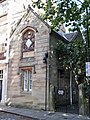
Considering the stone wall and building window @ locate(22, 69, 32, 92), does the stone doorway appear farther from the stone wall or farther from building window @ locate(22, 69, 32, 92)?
building window @ locate(22, 69, 32, 92)

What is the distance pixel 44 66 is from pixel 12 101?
449 centimetres

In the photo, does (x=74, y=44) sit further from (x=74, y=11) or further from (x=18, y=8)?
(x=18, y=8)

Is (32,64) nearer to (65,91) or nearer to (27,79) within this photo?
(27,79)

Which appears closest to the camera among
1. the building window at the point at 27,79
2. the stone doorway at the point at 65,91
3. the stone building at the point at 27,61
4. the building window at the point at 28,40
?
the stone building at the point at 27,61

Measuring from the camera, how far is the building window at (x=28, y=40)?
17250 millimetres

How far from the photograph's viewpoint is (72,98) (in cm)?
1898

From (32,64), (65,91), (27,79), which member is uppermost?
(32,64)

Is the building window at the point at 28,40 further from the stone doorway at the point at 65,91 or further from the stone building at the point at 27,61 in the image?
the stone doorway at the point at 65,91

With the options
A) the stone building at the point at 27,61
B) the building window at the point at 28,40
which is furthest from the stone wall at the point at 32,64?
the building window at the point at 28,40

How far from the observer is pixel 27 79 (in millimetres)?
17016

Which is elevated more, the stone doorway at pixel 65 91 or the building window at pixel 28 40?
the building window at pixel 28 40

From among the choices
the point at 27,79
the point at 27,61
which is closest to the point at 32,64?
the point at 27,61

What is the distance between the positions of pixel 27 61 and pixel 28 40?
187 cm

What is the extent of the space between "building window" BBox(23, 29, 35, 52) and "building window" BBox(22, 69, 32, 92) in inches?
71.6
